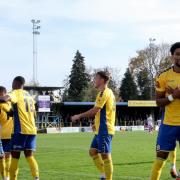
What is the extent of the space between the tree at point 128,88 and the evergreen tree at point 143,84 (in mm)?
1557

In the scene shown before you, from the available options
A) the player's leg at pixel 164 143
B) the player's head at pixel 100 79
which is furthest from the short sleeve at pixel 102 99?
the player's leg at pixel 164 143

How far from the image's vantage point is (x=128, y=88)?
9662 cm

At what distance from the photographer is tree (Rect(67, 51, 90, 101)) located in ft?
319

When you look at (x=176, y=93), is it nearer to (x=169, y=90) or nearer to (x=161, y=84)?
(x=169, y=90)

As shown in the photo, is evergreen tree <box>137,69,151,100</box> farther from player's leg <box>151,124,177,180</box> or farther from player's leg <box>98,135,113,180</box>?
player's leg <box>151,124,177,180</box>

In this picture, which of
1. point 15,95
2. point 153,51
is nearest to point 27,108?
point 15,95

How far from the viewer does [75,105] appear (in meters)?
74.2

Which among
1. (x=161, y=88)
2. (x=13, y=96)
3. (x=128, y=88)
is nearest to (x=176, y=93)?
(x=161, y=88)

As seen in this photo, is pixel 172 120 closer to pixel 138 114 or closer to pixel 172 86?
pixel 172 86

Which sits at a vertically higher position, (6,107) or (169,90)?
(169,90)

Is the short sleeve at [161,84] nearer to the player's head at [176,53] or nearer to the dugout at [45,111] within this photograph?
the player's head at [176,53]

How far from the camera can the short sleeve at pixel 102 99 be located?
10030 millimetres

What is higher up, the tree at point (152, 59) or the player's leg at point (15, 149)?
the tree at point (152, 59)

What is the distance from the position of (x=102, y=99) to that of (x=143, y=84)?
8854 cm
